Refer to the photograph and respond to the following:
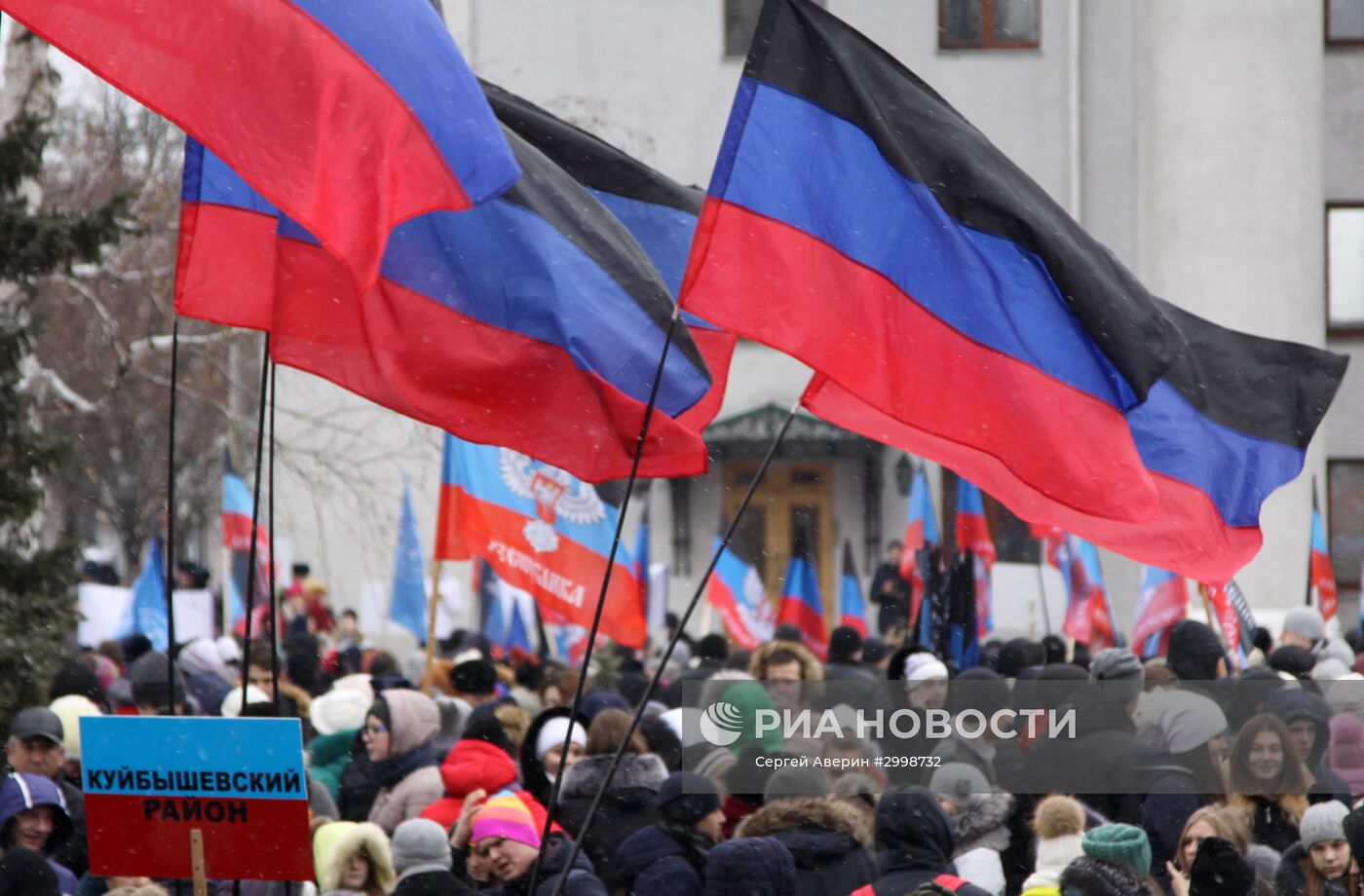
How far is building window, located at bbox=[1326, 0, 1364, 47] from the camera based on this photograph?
2553 cm

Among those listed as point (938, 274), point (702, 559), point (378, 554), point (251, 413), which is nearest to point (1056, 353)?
point (938, 274)

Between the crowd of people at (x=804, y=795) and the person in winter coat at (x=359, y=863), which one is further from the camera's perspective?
the person in winter coat at (x=359, y=863)

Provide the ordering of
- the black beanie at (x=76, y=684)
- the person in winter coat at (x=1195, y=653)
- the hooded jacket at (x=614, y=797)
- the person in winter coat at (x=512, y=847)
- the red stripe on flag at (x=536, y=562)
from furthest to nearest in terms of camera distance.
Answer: the red stripe on flag at (x=536, y=562)
the black beanie at (x=76, y=684)
the person in winter coat at (x=1195, y=653)
the hooded jacket at (x=614, y=797)
the person in winter coat at (x=512, y=847)

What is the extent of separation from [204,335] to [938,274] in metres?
14.9

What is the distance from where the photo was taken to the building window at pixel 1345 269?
2548 cm

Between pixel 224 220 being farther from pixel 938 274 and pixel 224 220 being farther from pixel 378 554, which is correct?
pixel 378 554

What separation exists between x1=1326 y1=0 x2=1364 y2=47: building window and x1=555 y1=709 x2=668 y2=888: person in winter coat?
2120 centimetres

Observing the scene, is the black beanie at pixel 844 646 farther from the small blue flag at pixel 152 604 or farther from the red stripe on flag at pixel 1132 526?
the small blue flag at pixel 152 604

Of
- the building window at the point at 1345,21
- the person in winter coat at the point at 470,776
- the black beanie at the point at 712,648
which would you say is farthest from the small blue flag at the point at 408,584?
the building window at the point at 1345,21

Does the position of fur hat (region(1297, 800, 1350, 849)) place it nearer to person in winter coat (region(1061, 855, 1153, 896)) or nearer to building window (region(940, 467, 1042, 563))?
person in winter coat (region(1061, 855, 1153, 896))

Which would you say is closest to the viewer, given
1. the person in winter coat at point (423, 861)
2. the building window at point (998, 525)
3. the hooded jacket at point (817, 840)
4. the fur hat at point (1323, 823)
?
the person in winter coat at point (423, 861)

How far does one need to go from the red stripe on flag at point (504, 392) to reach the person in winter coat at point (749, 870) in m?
1.19

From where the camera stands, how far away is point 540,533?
12.3 m

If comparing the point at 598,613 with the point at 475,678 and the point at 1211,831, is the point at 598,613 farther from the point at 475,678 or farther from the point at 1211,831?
the point at 475,678
